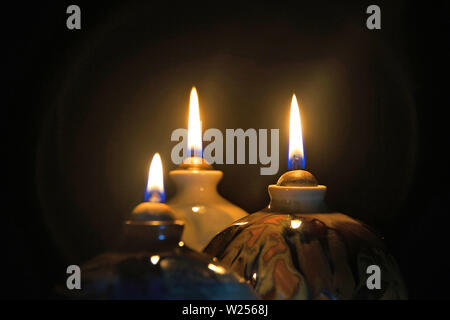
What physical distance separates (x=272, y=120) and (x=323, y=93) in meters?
0.10

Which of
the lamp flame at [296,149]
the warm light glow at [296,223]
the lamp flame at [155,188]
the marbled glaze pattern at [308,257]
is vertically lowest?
the marbled glaze pattern at [308,257]

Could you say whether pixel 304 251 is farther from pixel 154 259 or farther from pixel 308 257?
pixel 154 259

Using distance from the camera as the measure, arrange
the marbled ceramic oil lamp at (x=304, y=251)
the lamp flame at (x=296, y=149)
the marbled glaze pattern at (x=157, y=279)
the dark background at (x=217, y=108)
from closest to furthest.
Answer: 1. the marbled glaze pattern at (x=157, y=279)
2. the marbled ceramic oil lamp at (x=304, y=251)
3. the lamp flame at (x=296, y=149)
4. the dark background at (x=217, y=108)

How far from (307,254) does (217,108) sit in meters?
0.46

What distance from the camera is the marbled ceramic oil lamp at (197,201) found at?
722mm

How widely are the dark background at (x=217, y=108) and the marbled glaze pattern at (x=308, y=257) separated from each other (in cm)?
33

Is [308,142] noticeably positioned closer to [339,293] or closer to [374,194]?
[374,194]

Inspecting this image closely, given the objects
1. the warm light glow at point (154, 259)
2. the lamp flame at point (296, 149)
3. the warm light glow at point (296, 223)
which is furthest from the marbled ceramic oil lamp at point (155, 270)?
the lamp flame at point (296, 149)

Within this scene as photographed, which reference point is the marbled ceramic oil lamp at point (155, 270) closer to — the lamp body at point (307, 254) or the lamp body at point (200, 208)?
the lamp body at point (307, 254)

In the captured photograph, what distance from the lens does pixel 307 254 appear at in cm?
56

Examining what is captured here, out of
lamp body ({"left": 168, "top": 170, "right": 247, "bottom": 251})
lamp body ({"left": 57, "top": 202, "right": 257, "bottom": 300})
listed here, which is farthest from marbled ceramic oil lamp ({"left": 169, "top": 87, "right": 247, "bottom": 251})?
lamp body ({"left": 57, "top": 202, "right": 257, "bottom": 300})

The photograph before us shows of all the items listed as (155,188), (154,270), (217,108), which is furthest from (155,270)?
(217,108)

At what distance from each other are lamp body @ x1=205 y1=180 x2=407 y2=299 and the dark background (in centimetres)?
33
